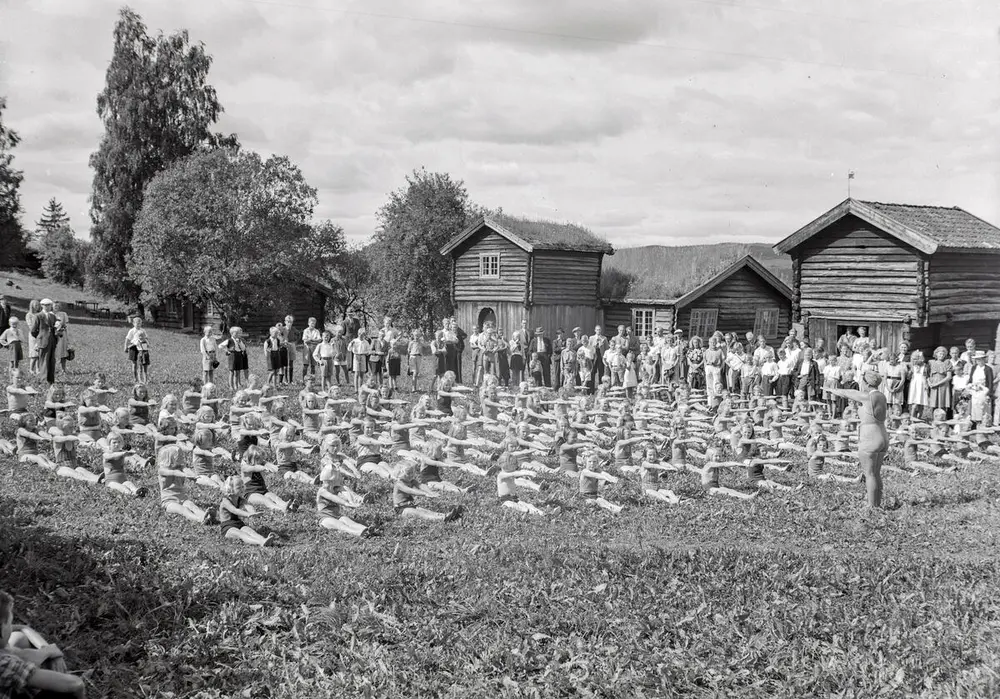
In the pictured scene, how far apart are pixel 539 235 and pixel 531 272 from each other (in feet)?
6.21

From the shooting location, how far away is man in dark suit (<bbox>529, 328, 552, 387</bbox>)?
2552 centimetres

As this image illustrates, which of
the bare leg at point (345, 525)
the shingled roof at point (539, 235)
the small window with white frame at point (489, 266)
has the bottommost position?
the bare leg at point (345, 525)

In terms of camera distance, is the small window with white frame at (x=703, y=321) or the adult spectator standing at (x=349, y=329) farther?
the small window with white frame at (x=703, y=321)

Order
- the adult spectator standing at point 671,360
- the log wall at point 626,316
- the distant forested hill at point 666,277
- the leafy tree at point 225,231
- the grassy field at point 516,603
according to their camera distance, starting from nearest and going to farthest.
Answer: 1. the grassy field at point 516,603
2. the adult spectator standing at point 671,360
3. the log wall at point 626,316
4. the distant forested hill at point 666,277
5. the leafy tree at point 225,231

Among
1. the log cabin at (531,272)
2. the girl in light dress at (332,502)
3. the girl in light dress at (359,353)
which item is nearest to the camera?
the girl in light dress at (332,502)

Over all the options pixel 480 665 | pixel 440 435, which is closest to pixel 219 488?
pixel 440 435

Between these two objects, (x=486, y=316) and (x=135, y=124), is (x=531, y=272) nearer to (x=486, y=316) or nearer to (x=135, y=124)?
(x=486, y=316)

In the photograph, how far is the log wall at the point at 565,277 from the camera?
35.6 metres

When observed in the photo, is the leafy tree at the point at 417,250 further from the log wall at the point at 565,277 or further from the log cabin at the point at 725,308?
the log cabin at the point at 725,308

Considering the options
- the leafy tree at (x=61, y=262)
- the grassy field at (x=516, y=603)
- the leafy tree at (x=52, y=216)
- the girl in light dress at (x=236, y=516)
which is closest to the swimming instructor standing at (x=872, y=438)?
the grassy field at (x=516, y=603)

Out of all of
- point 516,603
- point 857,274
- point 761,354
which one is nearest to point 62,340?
point 761,354

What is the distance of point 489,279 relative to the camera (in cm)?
3712

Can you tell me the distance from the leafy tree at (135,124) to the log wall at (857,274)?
30085mm

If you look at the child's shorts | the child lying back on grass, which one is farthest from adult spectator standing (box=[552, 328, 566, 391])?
the child lying back on grass
